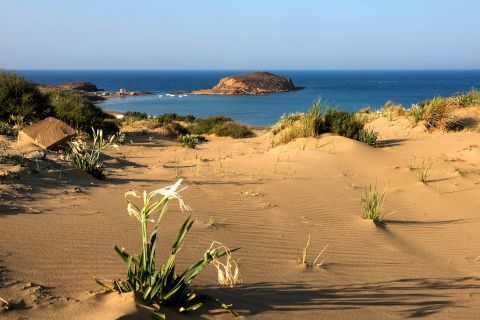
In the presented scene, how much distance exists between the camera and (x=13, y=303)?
304 centimetres

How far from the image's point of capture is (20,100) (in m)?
Answer: 14.8

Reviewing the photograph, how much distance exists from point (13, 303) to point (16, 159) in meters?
4.95

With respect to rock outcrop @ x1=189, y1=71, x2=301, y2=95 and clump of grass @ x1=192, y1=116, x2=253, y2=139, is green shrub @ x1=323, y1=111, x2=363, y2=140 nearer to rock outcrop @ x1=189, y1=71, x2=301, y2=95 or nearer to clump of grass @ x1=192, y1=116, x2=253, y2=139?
clump of grass @ x1=192, y1=116, x2=253, y2=139

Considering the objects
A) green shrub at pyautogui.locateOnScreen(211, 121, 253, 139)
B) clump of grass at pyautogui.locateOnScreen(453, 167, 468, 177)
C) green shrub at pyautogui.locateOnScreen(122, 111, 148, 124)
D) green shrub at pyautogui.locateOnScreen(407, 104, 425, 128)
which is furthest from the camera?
green shrub at pyautogui.locateOnScreen(122, 111, 148, 124)

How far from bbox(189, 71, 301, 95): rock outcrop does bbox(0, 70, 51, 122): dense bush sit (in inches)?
2473

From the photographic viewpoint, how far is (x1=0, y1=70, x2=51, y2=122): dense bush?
568 inches

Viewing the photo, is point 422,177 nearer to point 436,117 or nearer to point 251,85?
point 436,117

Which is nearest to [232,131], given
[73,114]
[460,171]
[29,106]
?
[73,114]

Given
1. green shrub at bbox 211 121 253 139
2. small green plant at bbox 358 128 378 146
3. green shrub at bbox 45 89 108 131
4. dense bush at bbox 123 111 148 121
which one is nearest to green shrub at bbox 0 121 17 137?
green shrub at bbox 45 89 108 131

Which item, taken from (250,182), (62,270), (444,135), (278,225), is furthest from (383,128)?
(62,270)

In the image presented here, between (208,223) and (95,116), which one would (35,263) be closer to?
(208,223)

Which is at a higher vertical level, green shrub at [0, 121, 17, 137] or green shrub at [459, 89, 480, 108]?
green shrub at [459, 89, 480, 108]

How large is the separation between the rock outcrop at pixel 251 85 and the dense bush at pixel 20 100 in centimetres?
6281

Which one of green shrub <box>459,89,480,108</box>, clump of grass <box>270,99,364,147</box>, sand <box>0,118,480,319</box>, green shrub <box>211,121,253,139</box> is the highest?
green shrub <box>459,89,480,108</box>
